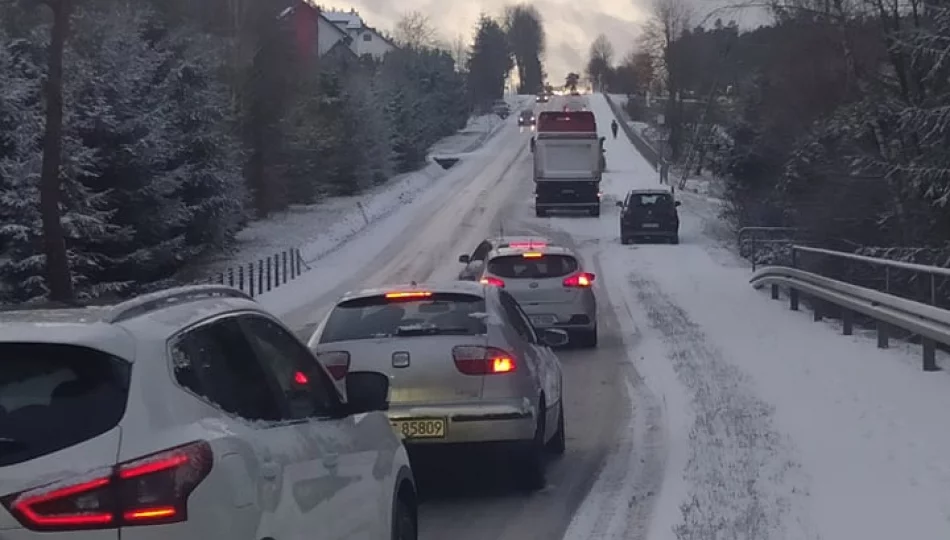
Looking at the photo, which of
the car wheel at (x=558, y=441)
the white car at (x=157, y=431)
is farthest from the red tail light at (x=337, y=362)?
the white car at (x=157, y=431)

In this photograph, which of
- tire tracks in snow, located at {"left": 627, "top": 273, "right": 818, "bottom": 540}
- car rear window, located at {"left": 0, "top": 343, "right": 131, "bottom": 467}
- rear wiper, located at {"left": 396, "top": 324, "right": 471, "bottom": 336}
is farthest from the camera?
rear wiper, located at {"left": 396, "top": 324, "right": 471, "bottom": 336}

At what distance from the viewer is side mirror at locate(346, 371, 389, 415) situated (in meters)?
6.34

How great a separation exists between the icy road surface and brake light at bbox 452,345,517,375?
2.46ft

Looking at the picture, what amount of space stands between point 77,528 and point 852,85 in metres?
31.3

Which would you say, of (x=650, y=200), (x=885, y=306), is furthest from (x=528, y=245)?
(x=650, y=200)

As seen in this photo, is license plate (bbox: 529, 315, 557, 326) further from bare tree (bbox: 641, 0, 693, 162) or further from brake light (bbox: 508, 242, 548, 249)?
bare tree (bbox: 641, 0, 693, 162)

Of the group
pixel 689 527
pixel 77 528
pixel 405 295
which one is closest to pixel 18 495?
pixel 77 528

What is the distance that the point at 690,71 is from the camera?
91.1m

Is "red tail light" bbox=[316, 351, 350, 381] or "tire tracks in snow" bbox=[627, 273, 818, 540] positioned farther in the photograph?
"red tail light" bbox=[316, 351, 350, 381]

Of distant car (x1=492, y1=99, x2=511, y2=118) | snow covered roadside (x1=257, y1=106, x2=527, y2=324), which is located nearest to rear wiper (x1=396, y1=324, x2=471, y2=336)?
snow covered roadside (x1=257, y1=106, x2=527, y2=324)

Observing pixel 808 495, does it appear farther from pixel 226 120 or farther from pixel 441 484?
pixel 226 120

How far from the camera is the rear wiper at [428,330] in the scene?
33.9 feet

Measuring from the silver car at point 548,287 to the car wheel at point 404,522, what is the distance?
13.6 m

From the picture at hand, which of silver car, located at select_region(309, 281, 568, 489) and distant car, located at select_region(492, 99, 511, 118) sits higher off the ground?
distant car, located at select_region(492, 99, 511, 118)
